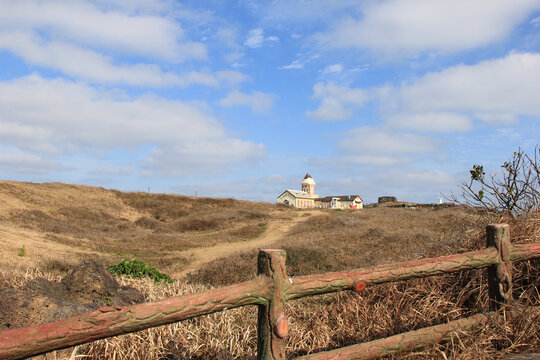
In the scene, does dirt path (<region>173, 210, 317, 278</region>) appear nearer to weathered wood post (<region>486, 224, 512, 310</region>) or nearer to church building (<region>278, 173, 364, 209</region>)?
weathered wood post (<region>486, 224, 512, 310</region>)

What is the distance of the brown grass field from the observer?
12.7ft

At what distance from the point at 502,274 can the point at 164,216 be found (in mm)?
28894

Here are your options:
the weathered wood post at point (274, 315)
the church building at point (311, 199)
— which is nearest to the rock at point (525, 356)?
the weathered wood post at point (274, 315)

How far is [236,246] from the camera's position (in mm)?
17859

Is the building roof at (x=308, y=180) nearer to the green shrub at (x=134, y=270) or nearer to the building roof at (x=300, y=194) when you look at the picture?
the building roof at (x=300, y=194)

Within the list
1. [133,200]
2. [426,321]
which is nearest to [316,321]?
[426,321]

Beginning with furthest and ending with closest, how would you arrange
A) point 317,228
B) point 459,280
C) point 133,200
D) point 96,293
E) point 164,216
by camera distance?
point 133,200
point 164,216
point 317,228
point 96,293
point 459,280

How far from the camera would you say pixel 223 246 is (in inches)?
698

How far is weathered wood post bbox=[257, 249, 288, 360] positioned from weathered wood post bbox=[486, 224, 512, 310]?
90.6 inches

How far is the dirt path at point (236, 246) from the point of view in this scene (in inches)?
545

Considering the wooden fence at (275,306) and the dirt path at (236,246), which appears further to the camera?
the dirt path at (236,246)

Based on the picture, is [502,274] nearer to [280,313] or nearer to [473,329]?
[473,329]

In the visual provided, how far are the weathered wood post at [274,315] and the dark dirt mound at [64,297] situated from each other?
106 inches

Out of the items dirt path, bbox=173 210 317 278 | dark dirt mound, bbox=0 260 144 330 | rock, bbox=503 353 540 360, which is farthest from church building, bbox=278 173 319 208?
rock, bbox=503 353 540 360
